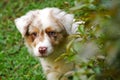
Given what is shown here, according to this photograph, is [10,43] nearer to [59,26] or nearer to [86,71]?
[59,26]

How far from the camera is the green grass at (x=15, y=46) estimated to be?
21.8ft

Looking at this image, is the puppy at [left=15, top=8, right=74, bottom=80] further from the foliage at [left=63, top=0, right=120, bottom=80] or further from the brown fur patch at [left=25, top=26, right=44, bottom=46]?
the foliage at [left=63, top=0, right=120, bottom=80]

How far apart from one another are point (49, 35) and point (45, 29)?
0.09 meters

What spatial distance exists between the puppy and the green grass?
2.98 ft

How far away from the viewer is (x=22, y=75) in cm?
660

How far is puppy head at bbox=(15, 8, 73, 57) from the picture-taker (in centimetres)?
473

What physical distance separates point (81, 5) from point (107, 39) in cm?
86

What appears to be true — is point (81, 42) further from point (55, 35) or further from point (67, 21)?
point (67, 21)

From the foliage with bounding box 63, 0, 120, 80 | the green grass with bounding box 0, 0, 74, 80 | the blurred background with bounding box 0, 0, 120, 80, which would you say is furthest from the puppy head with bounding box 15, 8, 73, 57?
the foliage with bounding box 63, 0, 120, 80

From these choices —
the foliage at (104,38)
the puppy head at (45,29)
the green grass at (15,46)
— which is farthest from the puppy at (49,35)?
the foliage at (104,38)

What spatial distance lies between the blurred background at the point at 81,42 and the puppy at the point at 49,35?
0.53m

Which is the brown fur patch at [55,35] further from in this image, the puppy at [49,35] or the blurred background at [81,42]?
the blurred background at [81,42]

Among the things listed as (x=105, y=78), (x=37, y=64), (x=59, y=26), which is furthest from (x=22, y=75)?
(x=105, y=78)

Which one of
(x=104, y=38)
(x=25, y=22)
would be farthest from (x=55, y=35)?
(x=104, y=38)
